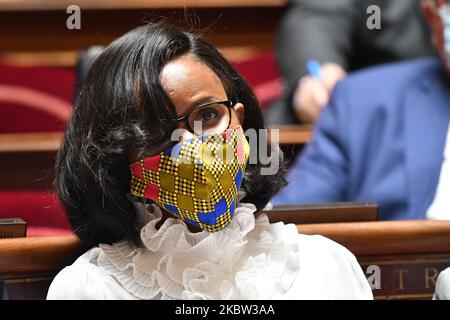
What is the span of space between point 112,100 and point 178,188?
0.15m

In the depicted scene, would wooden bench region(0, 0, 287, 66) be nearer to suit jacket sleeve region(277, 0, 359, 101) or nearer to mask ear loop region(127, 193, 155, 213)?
suit jacket sleeve region(277, 0, 359, 101)

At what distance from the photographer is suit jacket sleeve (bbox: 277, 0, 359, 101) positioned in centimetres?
299

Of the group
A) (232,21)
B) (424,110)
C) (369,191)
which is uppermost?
(232,21)

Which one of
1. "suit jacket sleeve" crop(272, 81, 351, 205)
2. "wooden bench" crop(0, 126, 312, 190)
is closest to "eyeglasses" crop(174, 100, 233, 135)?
"wooden bench" crop(0, 126, 312, 190)

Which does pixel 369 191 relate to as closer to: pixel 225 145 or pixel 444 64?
pixel 444 64

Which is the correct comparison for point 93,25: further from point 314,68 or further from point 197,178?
point 197,178

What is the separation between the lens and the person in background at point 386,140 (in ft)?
7.30

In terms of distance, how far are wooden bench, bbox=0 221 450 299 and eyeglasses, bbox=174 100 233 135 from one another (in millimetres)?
256

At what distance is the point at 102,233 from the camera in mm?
1298

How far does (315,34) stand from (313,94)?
0.34 metres

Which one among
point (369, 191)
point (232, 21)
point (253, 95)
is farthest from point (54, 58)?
point (253, 95)

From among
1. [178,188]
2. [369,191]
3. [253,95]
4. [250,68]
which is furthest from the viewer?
[250,68]

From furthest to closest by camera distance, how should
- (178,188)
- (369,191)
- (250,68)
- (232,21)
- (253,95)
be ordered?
(232,21) < (250,68) < (369,191) < (253,95) < (178,188)

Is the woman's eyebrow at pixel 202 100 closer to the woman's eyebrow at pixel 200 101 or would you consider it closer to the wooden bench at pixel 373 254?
the woman's eyebrow at pixel 200 101
